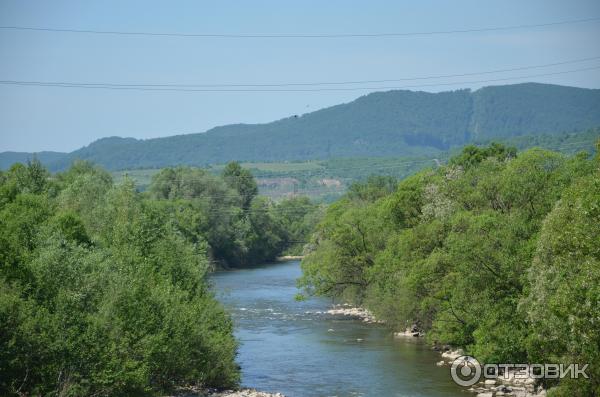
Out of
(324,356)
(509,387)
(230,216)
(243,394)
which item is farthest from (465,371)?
(230,216)

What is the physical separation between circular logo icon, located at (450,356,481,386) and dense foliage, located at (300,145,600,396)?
0.97 meters

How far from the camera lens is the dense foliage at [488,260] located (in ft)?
95.3

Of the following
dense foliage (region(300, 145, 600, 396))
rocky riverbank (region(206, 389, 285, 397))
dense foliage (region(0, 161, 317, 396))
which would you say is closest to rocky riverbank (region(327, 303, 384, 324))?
dense foliage (region(300, 145, 600, 396))

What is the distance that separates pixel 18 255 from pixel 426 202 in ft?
112

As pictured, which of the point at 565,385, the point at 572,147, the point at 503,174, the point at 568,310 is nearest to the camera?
the point at 568,310

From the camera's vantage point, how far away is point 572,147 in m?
189

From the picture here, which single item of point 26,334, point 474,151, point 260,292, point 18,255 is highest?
point 474,151

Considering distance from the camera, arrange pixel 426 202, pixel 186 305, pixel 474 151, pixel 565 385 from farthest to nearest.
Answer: pixel 474 151, pixel 426 202, pixel 186 305, pixel 565 385

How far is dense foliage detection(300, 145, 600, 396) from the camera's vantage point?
95.3ft

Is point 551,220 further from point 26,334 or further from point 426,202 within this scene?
point 426,202

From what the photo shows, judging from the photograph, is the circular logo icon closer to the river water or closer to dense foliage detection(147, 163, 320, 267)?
the river water

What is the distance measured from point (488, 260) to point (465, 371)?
6139 mm

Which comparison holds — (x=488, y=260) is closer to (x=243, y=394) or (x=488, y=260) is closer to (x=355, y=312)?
(x=243, y=394)

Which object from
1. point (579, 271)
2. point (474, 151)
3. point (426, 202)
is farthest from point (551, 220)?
point (474, 151)
